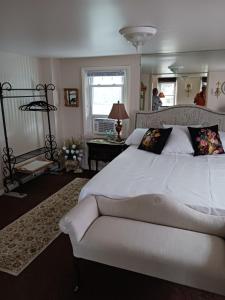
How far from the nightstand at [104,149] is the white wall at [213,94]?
4.95ft

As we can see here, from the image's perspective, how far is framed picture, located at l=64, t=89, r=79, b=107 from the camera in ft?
14.6

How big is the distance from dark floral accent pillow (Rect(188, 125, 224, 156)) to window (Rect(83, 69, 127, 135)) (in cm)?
152

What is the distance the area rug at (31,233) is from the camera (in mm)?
Answer: 2170

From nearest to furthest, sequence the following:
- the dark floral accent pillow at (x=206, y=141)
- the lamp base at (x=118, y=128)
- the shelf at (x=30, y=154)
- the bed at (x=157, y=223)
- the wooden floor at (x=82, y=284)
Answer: the bed at (x=157, y=223) < the wooden floor at (x=82, y=284) < the dark floral accent pillow at (x=206, y=141) < the shelf at (x=30, y=154) < the lamp base at (x=118, y=128)

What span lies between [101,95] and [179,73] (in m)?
1.45

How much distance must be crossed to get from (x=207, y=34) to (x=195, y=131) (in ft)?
4.06

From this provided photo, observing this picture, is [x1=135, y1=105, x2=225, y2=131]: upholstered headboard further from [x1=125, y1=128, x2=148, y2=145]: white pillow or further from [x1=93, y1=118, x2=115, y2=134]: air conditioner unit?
[x1=93, y1=118, x2=115, y2=134]: air conditioner unit

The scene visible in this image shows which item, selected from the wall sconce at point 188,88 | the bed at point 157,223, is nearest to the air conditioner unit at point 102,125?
the wall sconce at point 188,88

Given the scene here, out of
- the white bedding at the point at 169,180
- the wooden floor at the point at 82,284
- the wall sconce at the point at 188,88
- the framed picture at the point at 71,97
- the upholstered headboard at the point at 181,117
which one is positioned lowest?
the wooden floor at the point at 82,284

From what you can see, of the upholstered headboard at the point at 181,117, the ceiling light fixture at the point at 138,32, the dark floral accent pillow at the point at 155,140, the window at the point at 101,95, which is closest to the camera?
the ceiling light fixture at the point at 138,32

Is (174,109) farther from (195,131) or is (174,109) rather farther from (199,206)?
(199,206)

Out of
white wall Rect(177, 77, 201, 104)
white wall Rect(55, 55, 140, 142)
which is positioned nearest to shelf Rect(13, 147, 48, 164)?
white wall Rect(55, 55, 140, 142)

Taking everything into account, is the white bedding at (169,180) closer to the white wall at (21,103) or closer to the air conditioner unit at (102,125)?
the air conditioner unit at (102,125)

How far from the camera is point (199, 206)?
5.96 feet
